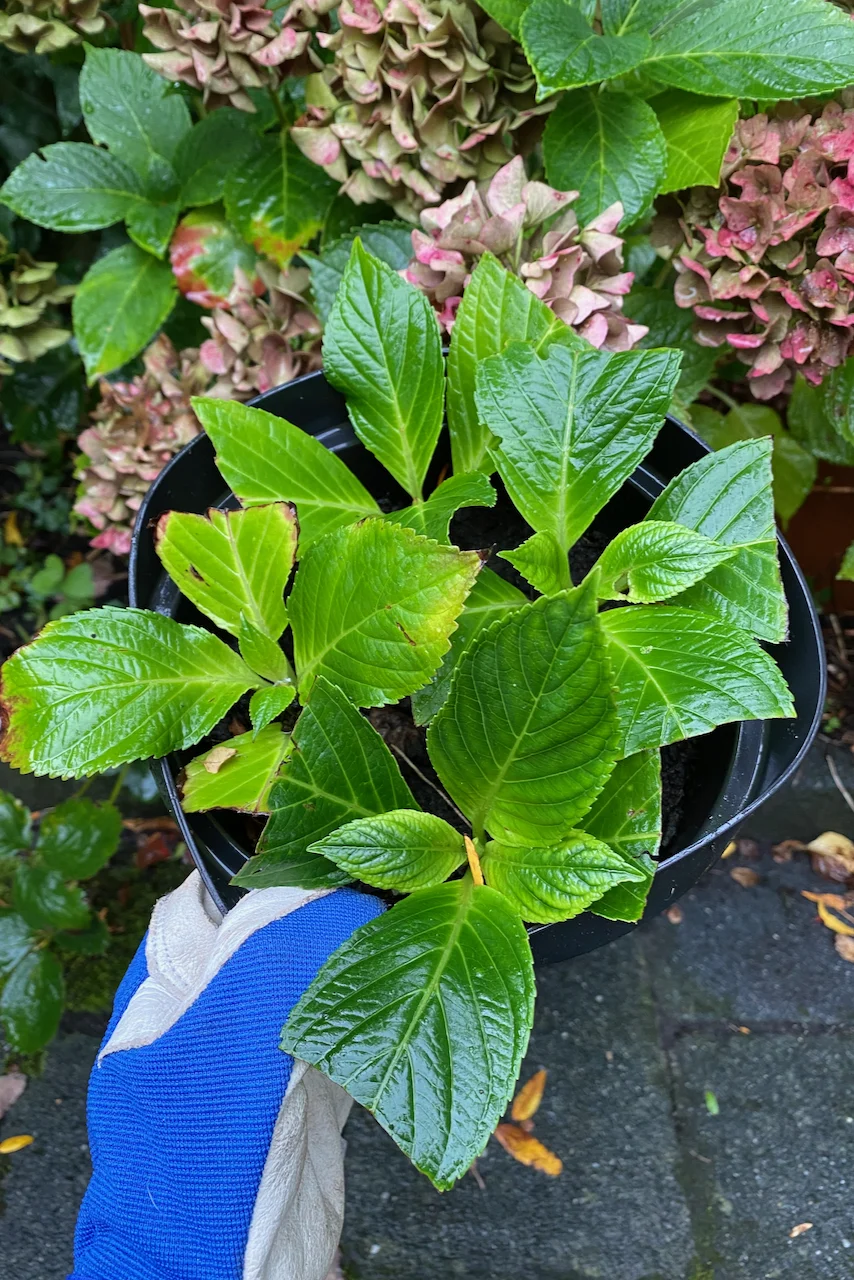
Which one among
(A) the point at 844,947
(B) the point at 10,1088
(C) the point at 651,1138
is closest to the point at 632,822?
(C) the point at 651,1138

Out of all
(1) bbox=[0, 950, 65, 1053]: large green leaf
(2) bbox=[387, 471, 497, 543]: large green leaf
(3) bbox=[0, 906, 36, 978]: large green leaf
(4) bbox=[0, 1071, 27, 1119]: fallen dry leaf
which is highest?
(2) bbox=[387, 471, 497, 543]: large green leaf

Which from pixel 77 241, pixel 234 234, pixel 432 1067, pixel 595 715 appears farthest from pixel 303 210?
pixel 432 1067

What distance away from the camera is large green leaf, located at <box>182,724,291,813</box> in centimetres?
53

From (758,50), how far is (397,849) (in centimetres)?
64

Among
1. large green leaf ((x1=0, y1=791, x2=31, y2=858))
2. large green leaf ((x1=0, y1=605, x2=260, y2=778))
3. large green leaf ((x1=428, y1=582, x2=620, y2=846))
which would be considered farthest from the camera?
→ large green leaf ((x1=0, y1=791, x2=31, y2=858))

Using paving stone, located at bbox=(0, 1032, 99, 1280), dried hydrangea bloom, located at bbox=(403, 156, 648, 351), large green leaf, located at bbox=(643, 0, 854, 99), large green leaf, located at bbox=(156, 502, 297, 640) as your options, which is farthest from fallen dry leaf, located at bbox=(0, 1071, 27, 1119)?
large green leaf, located at bbox=(643, 0, 854, 99)

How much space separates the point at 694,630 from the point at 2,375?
1106mm

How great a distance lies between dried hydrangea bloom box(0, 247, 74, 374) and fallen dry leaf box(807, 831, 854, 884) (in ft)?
3.91

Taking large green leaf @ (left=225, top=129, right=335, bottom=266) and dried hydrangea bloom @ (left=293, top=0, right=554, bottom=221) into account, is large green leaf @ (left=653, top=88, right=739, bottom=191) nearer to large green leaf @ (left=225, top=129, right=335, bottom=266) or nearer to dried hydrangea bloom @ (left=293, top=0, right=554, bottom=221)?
dried hydrangea bloom @ (left=293, top=0, right=554, bottom=221)

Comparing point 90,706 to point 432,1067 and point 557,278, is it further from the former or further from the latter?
point 557,278

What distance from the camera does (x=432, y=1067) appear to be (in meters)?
0.46

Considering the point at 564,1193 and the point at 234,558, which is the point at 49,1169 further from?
the point at 234,558

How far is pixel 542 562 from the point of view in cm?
57

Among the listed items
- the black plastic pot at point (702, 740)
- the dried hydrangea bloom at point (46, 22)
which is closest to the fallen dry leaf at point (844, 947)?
the black plastic pot at point (702, 740)
